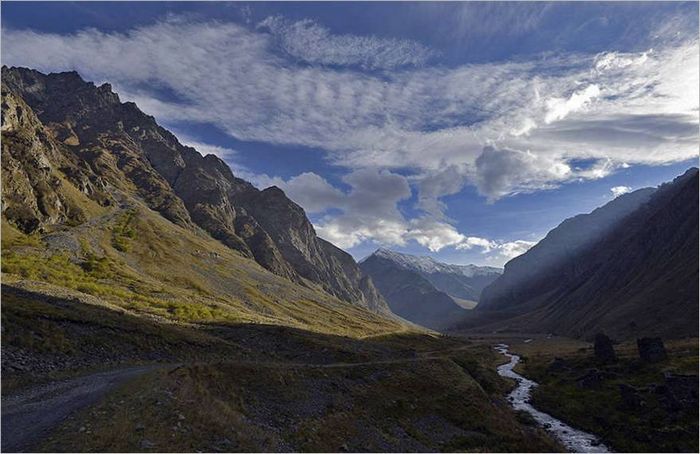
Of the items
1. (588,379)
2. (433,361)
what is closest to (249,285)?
(433,361)

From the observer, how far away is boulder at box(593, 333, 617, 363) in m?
82.3

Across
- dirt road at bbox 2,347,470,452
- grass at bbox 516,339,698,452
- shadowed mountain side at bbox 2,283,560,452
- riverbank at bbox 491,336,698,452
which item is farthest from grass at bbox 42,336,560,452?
riverbank at bbox 491,336,698,452

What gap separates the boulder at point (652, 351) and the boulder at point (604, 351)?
7.31 meters

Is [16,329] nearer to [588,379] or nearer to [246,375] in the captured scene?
[246,375]

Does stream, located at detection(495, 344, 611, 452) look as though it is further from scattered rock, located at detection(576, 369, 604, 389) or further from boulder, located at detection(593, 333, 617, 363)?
boulder, located at detection(593, 333, 617, 363)

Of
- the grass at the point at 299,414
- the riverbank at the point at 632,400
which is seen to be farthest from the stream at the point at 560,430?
the grass at the point at 299,414

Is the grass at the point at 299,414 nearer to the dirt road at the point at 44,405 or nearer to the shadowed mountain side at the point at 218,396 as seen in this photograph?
the shadowed mountain side at the point at 218,396

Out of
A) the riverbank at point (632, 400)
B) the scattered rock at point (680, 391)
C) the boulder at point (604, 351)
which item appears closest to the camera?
the riverbank at point (632, 400)

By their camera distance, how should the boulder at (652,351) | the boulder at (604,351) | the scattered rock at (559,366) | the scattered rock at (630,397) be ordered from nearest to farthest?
the scattered rock at (630,397) < the boulder at (652,351) < the boulder at (604,351) < the scattered rock at (559,366)

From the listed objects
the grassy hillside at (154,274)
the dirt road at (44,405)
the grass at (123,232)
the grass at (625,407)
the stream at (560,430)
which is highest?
the grass at (123,232)

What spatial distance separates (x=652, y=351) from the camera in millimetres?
73625

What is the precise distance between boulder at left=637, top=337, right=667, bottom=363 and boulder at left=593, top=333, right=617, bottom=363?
7.31m

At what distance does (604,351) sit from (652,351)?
1162 cm

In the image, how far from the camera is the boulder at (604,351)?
270 ft
